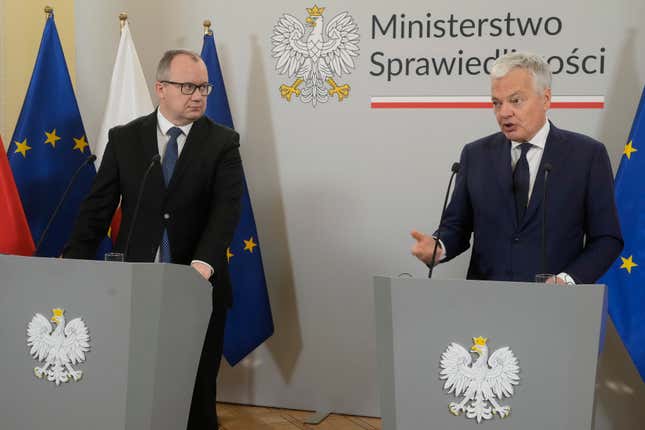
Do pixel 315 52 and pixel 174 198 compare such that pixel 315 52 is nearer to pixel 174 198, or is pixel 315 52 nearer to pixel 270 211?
pixel 270 211

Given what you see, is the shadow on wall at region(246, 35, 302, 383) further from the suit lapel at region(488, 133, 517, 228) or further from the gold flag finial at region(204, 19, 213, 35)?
the suit lapel at region(488, 133, 517, 228)

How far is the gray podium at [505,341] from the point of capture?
2100 mm

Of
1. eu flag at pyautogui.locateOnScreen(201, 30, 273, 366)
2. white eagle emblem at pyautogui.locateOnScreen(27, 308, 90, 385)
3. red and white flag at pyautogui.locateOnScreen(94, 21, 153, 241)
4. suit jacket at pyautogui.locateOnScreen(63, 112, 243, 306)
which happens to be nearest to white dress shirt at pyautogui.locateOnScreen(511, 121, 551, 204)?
suit jacket at pyautogui.locateOnScreen(63, 112, 243, 306)

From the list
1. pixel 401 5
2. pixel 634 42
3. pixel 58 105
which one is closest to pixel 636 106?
pixel 634 42

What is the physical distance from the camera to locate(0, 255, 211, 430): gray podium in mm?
2398

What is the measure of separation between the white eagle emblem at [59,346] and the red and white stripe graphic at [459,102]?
2.11 metres

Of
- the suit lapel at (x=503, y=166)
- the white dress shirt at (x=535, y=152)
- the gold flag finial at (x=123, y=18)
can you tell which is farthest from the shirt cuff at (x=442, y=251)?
the gold flag finial at (x=123, y=18)

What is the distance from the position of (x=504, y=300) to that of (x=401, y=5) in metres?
2.25

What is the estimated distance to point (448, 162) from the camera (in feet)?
13.2

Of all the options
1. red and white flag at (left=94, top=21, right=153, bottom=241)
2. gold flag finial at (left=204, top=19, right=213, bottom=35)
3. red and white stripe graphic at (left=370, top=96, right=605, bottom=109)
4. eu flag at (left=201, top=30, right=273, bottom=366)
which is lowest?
eu flag at (left=201, top=30, right=273, bottom=366)

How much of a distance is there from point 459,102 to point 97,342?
220 centimetres

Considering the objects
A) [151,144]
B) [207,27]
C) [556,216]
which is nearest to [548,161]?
[556,216]

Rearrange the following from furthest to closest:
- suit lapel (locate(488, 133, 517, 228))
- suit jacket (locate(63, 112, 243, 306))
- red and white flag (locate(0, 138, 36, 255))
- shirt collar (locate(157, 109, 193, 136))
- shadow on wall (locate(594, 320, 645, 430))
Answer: shadow on wall (locate(594, 320, 645, 430))
red and white flag (locate(0, 138, 36, 255))
shirt collar (locate(157, 109, 193, 136))
suit jacket (locate(63, 112, 243, 306))
suit lapel (locate(488, 133, 517, 228))

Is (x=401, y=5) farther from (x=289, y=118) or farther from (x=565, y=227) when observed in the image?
(x=565, y=227)
